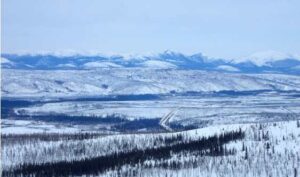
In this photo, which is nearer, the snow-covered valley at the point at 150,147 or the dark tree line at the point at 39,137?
the snow-covered valley at the point at 150,147

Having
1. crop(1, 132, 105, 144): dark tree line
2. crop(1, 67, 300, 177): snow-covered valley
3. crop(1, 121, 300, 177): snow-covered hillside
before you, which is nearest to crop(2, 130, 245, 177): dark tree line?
crop(1, 67, 300, 177): snow-covered valley

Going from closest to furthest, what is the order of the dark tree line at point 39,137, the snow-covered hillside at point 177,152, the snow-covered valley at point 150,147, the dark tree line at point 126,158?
the snow-covered hillside at point 177,152 → the snow-covered valley at point 150,147 → the dark tree line at point 126,158 → the dark tree line at point 39,137

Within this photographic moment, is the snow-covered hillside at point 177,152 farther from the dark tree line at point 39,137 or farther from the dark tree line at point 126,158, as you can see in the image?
the dark tree line at point 126,158

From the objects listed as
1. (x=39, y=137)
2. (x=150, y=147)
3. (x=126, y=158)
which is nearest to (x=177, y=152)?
(x=126, y=158)

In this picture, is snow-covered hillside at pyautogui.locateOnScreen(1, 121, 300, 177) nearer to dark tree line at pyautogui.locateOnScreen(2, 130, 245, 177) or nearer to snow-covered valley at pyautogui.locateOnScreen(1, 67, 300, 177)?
snow-covered valley at pyautogui.locateOnScreen(1, 67, 300, 177)

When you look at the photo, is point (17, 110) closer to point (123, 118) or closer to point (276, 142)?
point (123, 118)

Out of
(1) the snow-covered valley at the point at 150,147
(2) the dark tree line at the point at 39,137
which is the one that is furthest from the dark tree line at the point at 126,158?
(2) the dark tree line at the point at 39,137

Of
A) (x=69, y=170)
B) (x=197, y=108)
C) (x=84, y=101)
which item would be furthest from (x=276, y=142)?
(x=84, y=101)

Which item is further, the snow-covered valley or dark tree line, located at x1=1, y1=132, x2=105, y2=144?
dark tree line, located at x1=1, y1=132, x2=105, y2=144

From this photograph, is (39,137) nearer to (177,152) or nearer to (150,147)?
(150,147)
